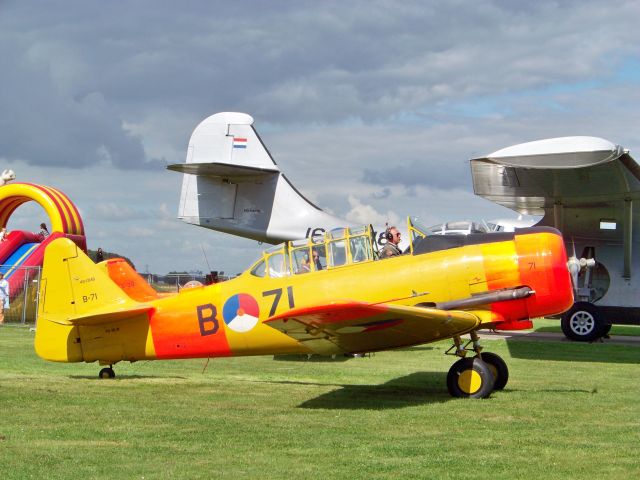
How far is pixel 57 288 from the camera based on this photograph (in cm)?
1091

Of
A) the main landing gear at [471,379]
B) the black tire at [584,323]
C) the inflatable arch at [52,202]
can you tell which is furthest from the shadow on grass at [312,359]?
the inflatable arch at [52,202]

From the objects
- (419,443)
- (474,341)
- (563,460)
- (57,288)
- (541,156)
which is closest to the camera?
(563,460)

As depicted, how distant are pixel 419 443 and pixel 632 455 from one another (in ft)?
5.41

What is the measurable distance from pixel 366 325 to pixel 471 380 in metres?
1.64

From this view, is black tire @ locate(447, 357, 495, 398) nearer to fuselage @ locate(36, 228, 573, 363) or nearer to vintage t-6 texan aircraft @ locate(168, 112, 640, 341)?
fuselage @ locate(36, 228, 573, 363)

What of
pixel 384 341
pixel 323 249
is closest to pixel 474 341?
pixel 384 341

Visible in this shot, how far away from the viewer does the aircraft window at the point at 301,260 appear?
33.3 ft

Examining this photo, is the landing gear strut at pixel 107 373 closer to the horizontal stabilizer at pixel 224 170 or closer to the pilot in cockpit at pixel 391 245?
the pilot in cockpit at pixel 391 245

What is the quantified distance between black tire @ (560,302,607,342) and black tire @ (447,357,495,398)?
9433 millimetres

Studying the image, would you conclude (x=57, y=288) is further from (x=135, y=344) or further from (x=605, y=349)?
(x=605, y=349)

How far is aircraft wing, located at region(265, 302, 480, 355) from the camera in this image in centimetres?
805

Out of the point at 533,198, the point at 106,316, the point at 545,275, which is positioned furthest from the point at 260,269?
the point at 533,198

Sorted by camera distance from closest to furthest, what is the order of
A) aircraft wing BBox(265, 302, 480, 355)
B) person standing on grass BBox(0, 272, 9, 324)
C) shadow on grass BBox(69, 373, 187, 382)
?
aircraft wing BBox(265, 302, 480, 355), shadow on grass BBox(69, 373, 187, 382), person standing on grass BBox(0, 272, 9, 324)

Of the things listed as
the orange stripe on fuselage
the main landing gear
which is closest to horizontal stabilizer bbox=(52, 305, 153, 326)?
the orange stripe on fuselage
